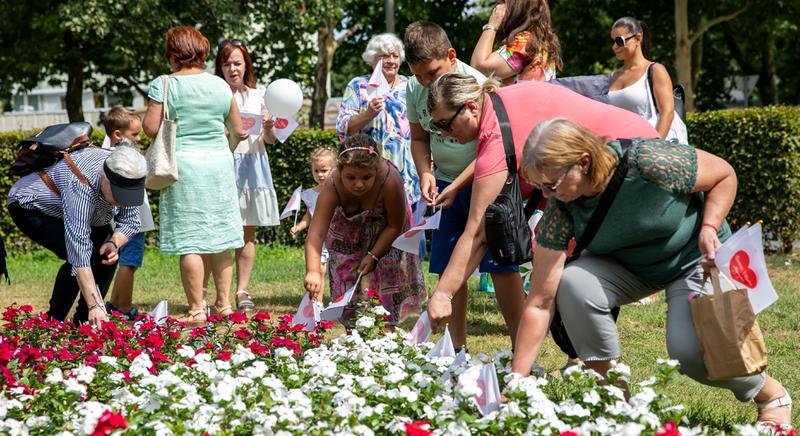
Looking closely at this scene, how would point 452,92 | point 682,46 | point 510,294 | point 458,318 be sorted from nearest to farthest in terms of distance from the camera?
point 452,92, point 510,294, point 458,318, point 682,46

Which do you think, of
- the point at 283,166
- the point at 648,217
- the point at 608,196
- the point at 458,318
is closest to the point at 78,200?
the point at 458,318

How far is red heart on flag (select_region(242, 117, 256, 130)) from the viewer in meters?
7.21

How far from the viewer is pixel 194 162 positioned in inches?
255

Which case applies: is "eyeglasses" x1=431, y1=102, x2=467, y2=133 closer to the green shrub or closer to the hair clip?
the hair clip

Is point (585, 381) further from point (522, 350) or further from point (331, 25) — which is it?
point (331, 25)

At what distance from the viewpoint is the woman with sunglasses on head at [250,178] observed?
7359 millimetres

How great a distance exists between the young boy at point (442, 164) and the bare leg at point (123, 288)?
2.83 metres

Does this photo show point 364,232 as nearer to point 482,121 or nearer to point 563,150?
point 482,121

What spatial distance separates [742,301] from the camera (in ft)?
11.3

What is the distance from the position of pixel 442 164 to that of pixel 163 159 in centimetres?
201

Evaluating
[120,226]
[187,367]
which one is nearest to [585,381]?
[187,367]

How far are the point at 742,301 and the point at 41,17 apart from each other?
19.1 meters

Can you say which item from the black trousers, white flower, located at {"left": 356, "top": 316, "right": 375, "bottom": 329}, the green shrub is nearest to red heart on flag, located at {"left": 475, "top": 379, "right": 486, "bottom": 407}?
white flower, located at {"left": 356, "top": 316, "right": 375, "bottom": 329}

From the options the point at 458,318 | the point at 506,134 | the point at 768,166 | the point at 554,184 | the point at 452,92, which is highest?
the point at 452,92
